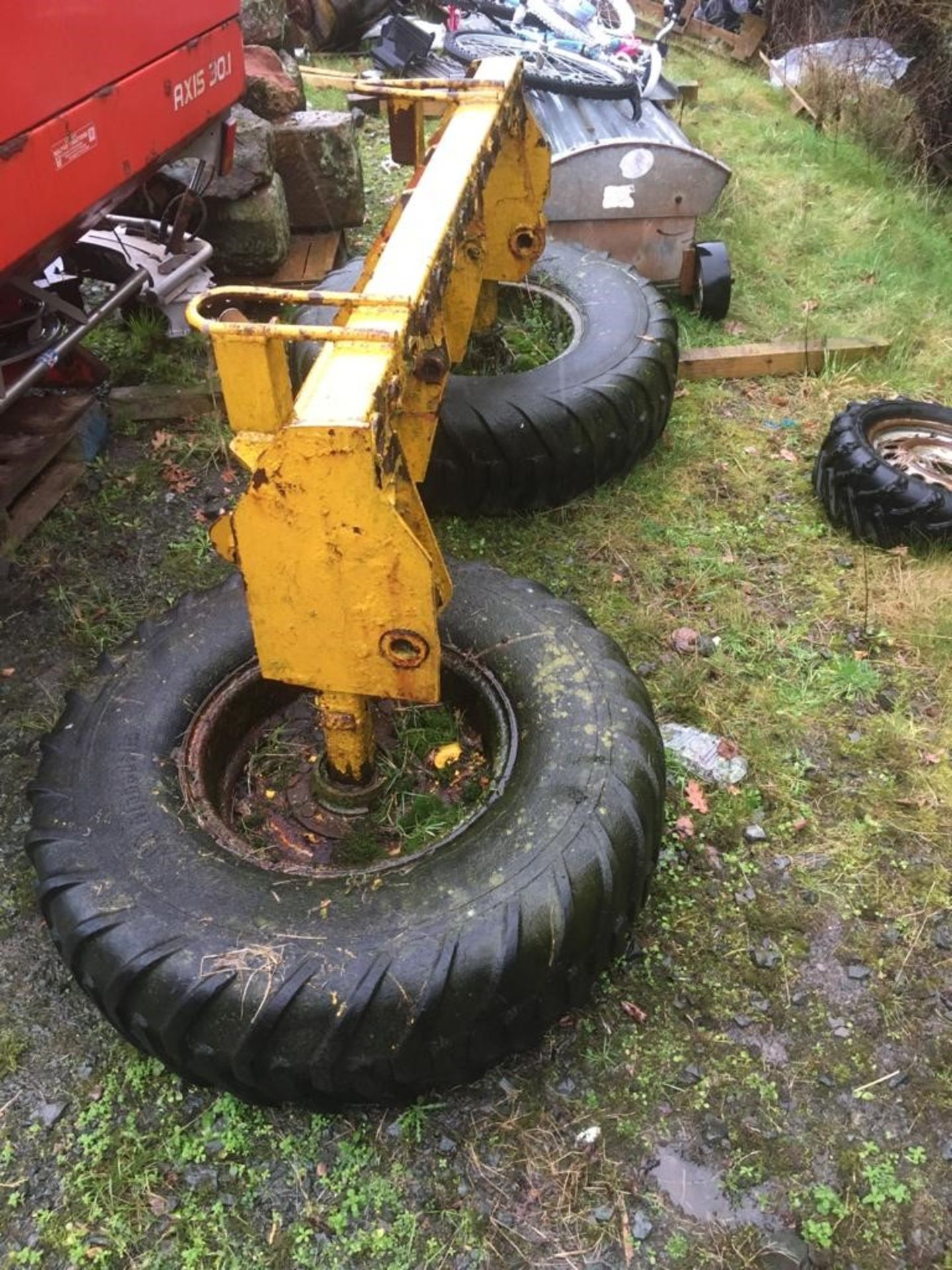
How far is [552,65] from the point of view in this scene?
6434mm

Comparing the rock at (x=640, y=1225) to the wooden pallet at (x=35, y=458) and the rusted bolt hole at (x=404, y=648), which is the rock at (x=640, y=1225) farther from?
the wooden pallet at (x=35, y=458)

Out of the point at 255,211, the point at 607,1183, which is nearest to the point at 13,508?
the point at 255,211

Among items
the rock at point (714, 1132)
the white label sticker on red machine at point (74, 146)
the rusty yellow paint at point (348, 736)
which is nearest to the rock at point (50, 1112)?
the rusty yellow paint at point (348, 736)

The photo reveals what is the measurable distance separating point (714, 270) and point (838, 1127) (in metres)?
3.82

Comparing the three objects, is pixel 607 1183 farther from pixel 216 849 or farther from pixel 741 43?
pixel 741 43

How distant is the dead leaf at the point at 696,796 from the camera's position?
260 centimetres

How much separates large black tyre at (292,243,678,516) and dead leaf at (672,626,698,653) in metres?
0.71

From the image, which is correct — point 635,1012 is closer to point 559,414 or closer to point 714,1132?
point 714,1132

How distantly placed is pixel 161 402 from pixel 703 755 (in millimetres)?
2682

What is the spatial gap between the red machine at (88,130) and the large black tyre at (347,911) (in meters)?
1.45

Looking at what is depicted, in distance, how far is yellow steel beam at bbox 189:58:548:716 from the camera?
4.64 ft

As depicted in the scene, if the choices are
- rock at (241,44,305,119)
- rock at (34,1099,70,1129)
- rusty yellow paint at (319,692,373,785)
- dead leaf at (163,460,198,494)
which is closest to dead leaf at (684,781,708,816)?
rusty yellow paint at (319,692,373,785)

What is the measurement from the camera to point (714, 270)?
4543 mm

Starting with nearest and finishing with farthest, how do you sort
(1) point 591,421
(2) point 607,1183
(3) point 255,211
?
(2) point 607,1183 → (1) point 591,421 → (3) point 255,211
